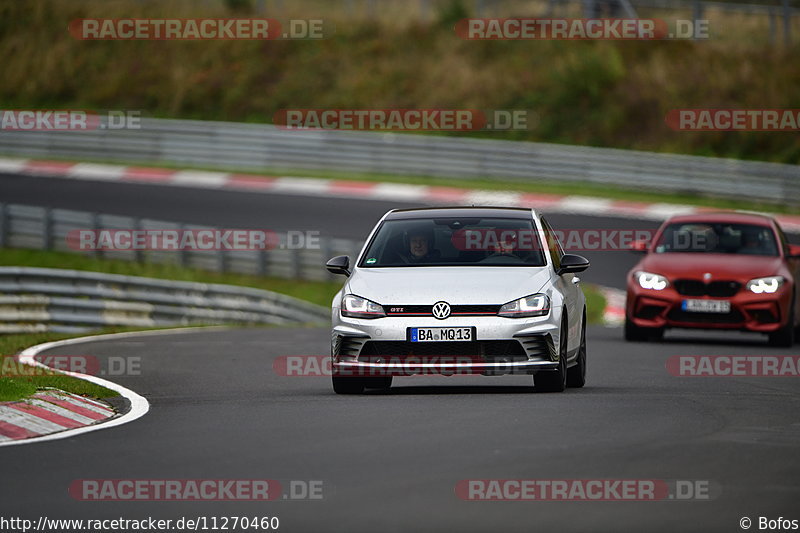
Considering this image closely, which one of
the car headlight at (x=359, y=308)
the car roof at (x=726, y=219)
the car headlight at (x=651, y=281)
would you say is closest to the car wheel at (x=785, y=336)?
the car roof at (x=726, y=219)

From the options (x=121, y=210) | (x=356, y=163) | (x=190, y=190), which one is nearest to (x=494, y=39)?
(x=356, y=163)

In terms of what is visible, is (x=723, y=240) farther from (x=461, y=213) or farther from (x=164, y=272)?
(x=164, y=272)

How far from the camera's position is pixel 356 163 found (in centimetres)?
4041

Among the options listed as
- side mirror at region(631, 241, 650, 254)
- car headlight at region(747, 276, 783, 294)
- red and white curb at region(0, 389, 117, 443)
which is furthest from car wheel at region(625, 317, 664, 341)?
red and white curb at region(0, 389, 117, 443)

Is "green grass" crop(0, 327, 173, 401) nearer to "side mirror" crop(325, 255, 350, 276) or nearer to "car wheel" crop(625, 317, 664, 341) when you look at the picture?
"side mirror" crop(325, 255, 350, 276)

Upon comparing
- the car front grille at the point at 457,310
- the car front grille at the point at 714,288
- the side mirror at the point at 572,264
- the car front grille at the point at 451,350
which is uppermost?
the side mirror at the point at 572,264

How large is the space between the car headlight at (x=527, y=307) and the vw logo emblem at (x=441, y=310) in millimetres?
394

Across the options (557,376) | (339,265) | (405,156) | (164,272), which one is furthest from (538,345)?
(405,156)

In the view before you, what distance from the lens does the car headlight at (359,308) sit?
40.2 feet

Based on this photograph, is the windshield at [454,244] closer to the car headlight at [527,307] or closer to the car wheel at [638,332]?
the car headlight at [527,307]

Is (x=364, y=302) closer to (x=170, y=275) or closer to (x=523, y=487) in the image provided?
(x=523, y=487)

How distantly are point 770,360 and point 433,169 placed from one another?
76.2 ft

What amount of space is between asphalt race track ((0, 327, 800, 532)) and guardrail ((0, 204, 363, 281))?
1517 centimetres

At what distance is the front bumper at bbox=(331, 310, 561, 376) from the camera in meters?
12.1
